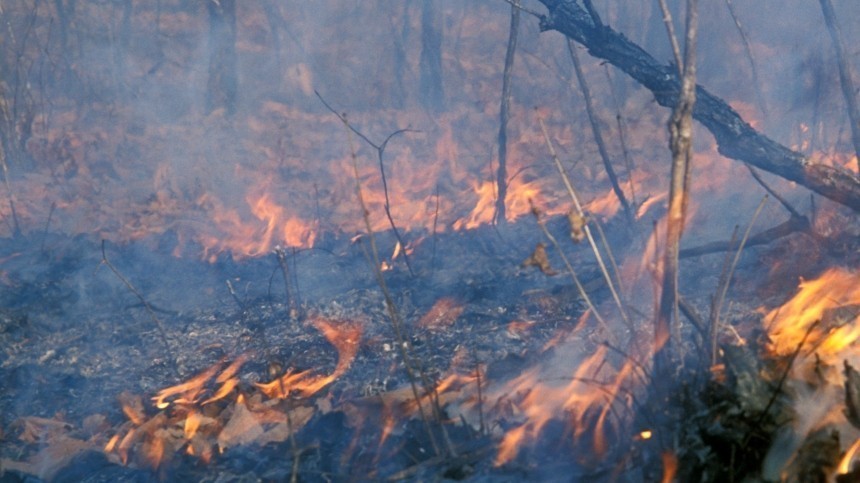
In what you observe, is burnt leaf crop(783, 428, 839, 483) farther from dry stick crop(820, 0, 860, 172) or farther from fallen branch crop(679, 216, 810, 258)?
dry stick crop(820, 0, 860, 172)

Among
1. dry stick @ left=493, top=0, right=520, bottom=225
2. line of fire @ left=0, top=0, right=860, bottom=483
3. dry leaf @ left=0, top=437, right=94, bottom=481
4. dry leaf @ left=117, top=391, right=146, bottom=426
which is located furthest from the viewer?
dry stick @ left=493, top=0, right=520, bottom=225

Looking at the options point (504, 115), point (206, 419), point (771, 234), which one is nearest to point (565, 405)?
point (206, 419)

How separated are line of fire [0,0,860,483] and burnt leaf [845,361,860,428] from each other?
10 millimetres

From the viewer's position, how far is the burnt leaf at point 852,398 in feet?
7.68

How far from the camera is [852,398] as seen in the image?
2354mm

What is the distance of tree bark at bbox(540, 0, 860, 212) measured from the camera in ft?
16.5

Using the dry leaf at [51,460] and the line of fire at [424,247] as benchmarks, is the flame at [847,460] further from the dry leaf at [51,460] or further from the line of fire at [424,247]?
the dry leaf at [51,460]

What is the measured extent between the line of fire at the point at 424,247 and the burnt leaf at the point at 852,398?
10mm

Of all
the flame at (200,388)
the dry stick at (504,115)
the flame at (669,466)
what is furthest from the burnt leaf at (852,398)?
the dry stick at (504,115)

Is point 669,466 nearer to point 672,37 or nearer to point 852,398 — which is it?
point 852,398

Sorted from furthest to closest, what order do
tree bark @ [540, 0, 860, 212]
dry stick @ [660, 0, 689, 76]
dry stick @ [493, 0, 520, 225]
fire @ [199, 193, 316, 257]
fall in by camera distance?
fire @ [199, 193, 316, 257], dry stick @ [493, 0, 520, 225], tree bark @ [540, 0, 860, 212], dry stick @ [660, 0, 689, 76]

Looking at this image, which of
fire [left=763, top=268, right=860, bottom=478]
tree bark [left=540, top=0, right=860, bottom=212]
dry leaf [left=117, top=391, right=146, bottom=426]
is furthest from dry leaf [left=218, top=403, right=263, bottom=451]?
tree bark [left=540, top=0, right=860, bottom=212]

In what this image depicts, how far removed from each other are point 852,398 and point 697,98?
3.27 m

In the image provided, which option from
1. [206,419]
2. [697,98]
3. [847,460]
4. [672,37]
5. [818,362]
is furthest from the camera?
[697,98]
